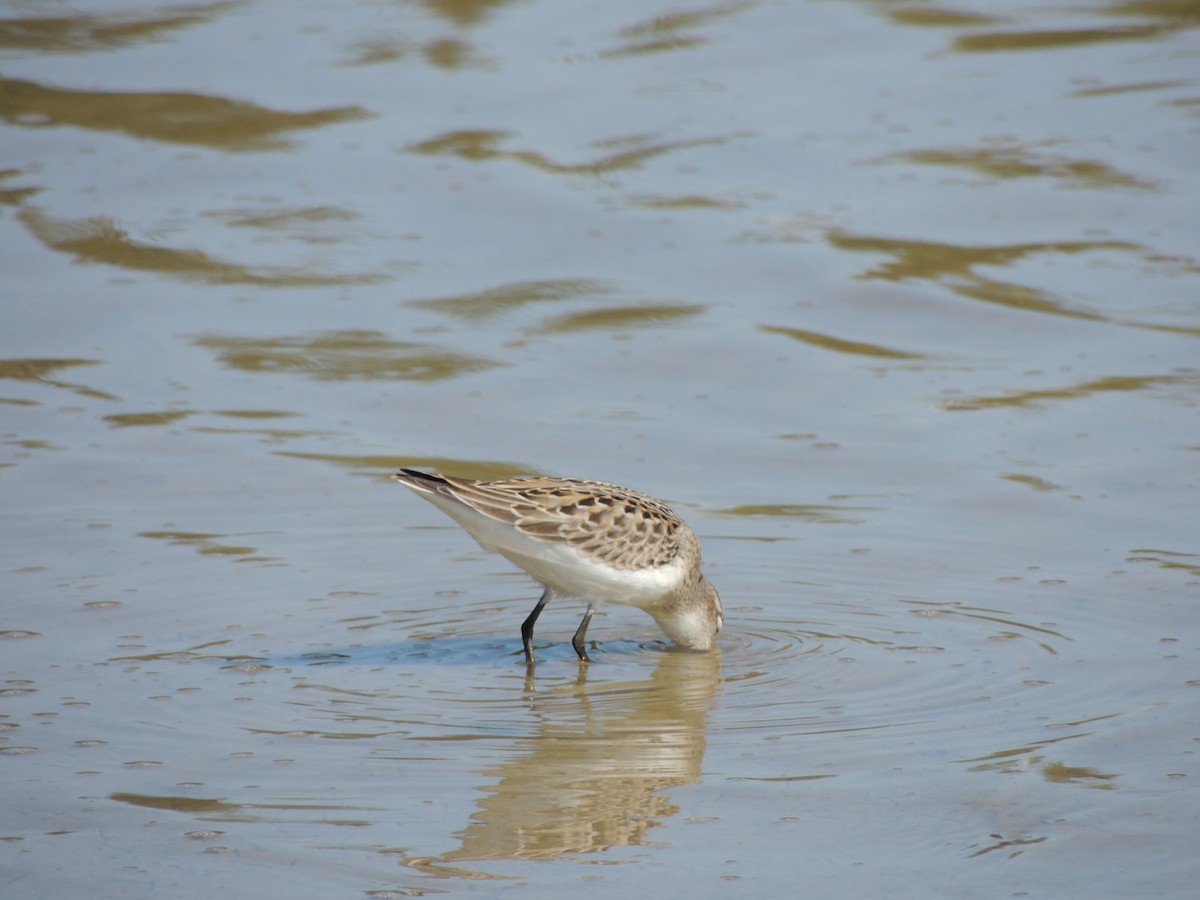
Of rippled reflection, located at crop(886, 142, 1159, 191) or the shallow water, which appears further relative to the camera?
rippled reflection, located at crop(886, 142, 1159, 191)

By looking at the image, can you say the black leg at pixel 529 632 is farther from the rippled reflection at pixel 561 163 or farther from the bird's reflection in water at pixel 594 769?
the rippled reflection at pixel 561 163

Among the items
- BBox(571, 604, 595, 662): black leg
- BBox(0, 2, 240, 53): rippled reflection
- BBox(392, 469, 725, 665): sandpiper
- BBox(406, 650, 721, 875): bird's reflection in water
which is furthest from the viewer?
BBox(0, 2, 240, 53): rippled reflection

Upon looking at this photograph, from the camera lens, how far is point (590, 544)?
699cm

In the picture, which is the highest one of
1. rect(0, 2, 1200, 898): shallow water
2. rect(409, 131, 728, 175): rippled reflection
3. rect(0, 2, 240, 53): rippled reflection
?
rect(0, 2, 240, 53): rippled reflection

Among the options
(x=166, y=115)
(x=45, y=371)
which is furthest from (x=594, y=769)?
(x=166, y=115)

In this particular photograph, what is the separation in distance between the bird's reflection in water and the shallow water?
25mm

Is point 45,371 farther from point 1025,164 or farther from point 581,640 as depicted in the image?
point 1025,164

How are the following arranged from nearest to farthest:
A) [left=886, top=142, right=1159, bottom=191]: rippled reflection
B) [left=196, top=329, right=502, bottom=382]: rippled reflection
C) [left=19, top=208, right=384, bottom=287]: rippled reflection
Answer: [left=196, top=329, right=502, bottom=382]: rippled reflection → [left=19, top=208, right=384, bottom=287]: rippled reflection → [left=886, top=142, right=1159, bottom=191]: rippled reflection

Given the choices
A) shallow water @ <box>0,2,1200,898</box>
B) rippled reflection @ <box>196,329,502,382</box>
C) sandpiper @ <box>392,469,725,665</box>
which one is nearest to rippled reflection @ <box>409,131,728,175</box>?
shallow water @ <box>0,2,1200,898</box>

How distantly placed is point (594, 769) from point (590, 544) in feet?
4.46

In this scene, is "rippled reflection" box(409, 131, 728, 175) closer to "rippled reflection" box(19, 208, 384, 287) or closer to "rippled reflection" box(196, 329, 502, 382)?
"rippled reflection" box(19, 208, 384, 287)

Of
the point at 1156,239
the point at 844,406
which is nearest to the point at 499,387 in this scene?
the point at 844,406

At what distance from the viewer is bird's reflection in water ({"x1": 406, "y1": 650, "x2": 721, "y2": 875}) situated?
17.1ft

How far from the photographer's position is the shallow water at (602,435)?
5.34m
